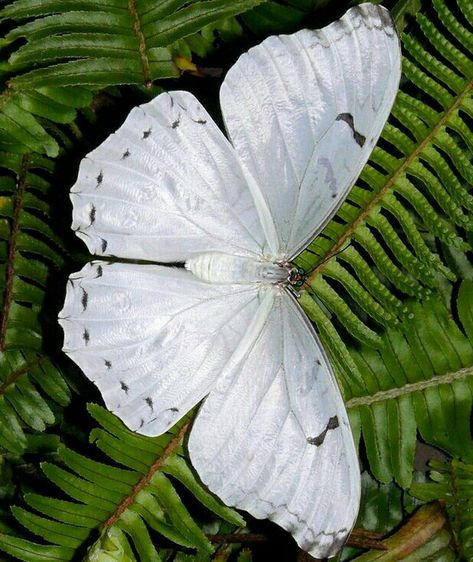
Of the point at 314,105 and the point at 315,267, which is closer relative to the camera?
the point at 314,105

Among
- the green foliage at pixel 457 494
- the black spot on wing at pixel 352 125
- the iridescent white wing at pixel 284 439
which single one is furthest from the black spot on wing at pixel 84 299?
the green foliage at pixel 457 494

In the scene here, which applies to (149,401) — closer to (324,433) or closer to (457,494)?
(324,433)

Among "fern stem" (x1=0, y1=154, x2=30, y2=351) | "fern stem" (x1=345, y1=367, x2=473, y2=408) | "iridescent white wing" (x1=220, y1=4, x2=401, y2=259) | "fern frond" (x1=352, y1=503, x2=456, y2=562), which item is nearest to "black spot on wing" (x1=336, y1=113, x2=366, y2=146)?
"iridescent white wing" (x1=220, y1=4, x2=401, y2=259)

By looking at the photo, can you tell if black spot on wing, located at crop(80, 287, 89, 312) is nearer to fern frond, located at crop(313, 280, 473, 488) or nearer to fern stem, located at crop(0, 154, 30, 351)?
fern stem, located at crop(0, 154, 30, 351)

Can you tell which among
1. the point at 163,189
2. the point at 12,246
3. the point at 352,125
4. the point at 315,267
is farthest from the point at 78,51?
the point at 315,267

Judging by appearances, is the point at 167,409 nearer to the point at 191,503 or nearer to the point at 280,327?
the point at 280,327

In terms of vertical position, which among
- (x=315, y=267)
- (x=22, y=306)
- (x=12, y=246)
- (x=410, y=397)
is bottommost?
(x=22, y=306)
